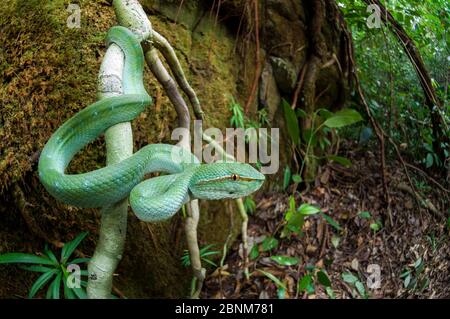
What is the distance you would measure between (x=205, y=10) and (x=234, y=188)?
Result: 1472 millimetres

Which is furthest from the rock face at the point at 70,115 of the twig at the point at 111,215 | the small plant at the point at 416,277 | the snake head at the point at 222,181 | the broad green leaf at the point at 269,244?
the small plant at the point at 416,277

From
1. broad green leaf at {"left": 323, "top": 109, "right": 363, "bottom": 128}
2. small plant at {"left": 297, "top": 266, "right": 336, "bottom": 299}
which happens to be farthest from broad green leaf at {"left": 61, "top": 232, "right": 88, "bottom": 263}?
broad green leaf at {"left": 323, "top": 109, "right": 363, "bottom": 128}

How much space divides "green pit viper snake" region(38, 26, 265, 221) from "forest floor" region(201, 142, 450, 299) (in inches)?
35.2

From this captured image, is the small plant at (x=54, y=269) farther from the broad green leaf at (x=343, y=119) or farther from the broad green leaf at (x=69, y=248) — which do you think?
the broad green leaf at (x=343, y=119)

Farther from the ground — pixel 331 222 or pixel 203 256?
pixel 331 222

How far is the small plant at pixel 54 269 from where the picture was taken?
4.16 ft

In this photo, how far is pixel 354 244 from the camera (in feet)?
6.69

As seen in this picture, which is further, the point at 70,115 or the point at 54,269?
the point at 70,115

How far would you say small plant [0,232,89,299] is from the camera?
1.27 meters

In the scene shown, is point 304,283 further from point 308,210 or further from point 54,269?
point 54,269

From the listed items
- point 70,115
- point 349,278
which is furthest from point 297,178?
point 70,115

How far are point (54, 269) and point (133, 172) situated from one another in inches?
26.8

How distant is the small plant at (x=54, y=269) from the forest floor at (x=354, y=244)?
0.78 metres
